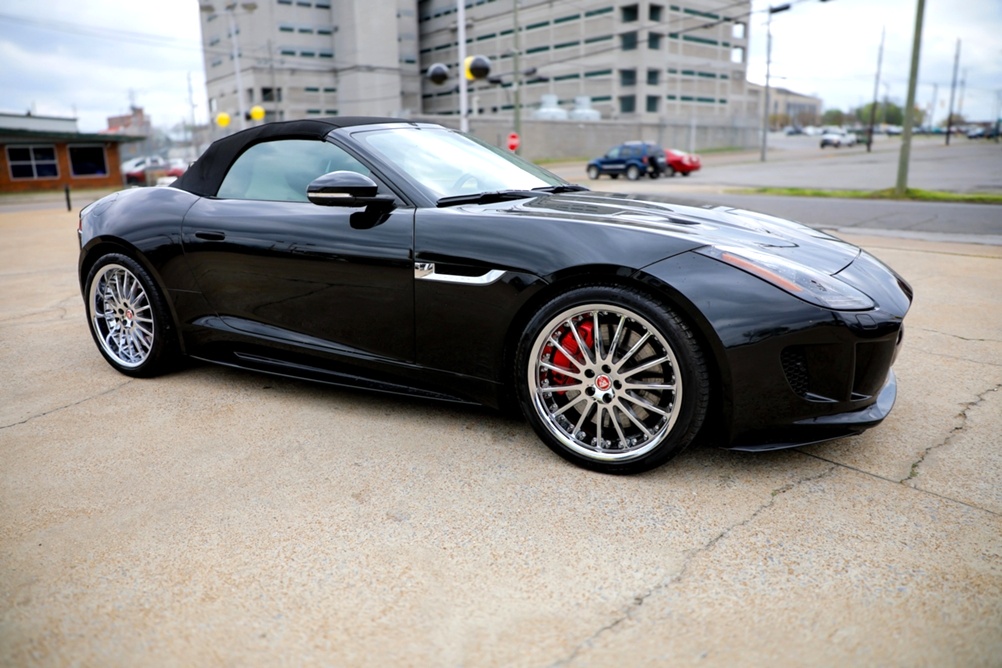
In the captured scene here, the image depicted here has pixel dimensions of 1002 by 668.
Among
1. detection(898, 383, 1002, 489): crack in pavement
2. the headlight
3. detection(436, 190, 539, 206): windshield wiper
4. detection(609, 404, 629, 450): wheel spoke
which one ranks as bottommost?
detection(898, 383, 1002, 489): crack in pavement

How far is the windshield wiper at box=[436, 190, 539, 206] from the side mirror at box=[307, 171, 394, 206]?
1.00ft

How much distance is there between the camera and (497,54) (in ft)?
250

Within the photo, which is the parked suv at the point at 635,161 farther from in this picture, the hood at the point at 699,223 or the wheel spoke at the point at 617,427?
A: the wheel spoke at the point at 617,427

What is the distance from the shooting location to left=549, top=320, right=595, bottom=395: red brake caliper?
9.43 ft

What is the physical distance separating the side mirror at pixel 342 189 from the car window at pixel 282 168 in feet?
0.75

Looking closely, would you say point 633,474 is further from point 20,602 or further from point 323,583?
point 20,602

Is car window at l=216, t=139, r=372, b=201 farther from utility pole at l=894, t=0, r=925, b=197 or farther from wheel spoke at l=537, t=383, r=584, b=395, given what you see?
utility pole at l=894, t=0, r=925, b=197

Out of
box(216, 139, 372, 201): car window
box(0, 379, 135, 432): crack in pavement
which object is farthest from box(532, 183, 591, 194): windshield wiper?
box(0, 379, 135, 432): crack in pavement

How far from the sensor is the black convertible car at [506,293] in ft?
8.69

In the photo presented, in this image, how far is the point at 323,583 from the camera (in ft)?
7.15

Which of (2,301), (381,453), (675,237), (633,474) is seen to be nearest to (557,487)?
(633,474)

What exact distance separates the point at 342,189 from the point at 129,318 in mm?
1856

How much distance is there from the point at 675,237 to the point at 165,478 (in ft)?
7.09

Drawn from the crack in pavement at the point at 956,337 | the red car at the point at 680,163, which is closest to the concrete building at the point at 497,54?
the red car at the point at 680,163
